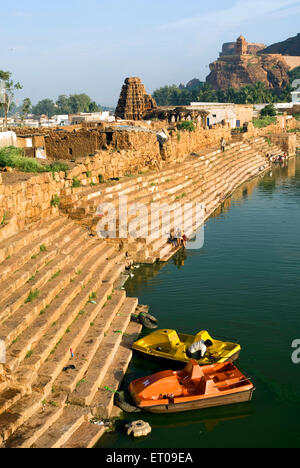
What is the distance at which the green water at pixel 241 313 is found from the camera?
729cm

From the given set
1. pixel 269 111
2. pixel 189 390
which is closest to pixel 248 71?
pixel 269 111

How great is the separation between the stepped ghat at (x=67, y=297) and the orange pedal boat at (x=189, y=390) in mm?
570

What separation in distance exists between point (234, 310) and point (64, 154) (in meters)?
12.8

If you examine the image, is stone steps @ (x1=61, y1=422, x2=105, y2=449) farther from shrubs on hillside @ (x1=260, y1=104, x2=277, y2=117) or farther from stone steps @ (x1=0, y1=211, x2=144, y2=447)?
shrubs on hillside @ (x1=260, y1=104, x2=277, y2=117)

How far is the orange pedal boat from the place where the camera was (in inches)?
300

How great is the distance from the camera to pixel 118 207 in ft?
53.8

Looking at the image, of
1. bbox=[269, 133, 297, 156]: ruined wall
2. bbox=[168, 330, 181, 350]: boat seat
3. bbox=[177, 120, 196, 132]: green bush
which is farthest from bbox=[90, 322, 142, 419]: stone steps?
bbox=[269, 133, 297, 156]: ruined wall

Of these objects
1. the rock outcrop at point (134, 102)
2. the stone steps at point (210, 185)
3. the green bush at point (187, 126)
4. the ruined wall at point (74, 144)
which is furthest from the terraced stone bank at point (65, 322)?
the rock outcrop at point (134, 102)

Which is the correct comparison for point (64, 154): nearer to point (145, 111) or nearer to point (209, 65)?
point (145, 111)

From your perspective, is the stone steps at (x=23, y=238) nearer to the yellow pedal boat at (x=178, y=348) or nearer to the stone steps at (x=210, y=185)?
the yellow pedal boat at (x=178, y=348)

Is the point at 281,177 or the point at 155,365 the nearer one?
the point at 155,365

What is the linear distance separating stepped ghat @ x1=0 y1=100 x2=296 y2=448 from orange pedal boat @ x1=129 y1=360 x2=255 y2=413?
1.87 ft

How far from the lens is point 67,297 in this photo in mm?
9828
